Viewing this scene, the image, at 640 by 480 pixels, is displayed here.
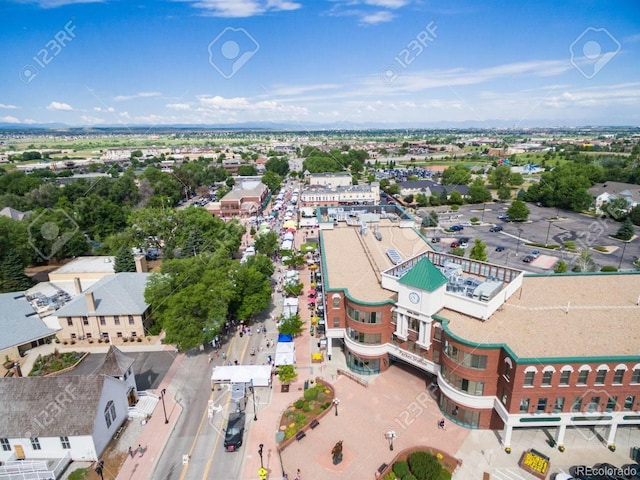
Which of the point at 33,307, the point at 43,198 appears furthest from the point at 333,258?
the point at 43,198

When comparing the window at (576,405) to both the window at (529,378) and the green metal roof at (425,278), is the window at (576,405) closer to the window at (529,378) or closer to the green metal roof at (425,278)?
the window at (529,378)

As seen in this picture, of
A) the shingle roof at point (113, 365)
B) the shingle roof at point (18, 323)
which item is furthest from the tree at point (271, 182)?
the shingle roof at point (113, 365)

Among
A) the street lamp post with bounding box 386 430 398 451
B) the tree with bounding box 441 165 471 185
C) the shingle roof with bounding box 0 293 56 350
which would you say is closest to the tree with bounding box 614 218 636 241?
the tree with bounding box 441 165 471 185

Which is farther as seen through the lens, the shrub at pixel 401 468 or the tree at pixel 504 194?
the tree at pixel 504 194

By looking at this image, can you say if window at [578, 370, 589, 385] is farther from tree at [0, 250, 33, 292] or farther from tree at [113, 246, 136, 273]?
tree at [0, 250, 33, 292]

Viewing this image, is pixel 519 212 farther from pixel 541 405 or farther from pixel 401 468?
pixel 401 468

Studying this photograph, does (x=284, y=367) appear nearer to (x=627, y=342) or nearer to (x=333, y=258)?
(x=333, y=258)
